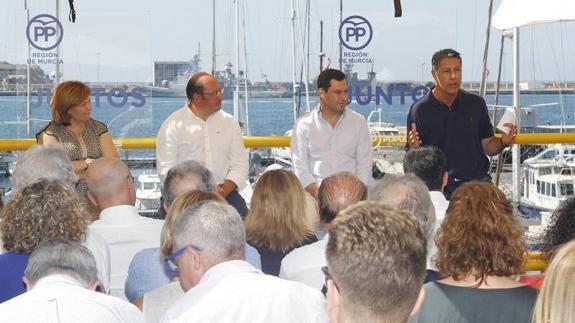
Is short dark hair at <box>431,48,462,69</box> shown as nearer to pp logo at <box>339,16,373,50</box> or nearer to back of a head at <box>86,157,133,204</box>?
pp logo at <box>339,16,373,50</box>

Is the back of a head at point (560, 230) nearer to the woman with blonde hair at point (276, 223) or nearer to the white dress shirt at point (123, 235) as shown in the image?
the woman with blonde hair at point (276, 223)

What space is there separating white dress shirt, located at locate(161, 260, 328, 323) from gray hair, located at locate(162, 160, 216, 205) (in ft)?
5.84

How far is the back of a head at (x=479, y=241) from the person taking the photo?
11.3 feet

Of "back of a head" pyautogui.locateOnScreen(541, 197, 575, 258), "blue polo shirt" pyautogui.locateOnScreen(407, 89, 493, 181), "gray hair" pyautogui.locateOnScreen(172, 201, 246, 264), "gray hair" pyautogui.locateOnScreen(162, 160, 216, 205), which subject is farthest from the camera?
"blue polo shirt" pyautogui.locateOnScreen(407, 89, 493, 181)

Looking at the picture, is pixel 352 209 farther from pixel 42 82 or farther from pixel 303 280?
pixel 42 82

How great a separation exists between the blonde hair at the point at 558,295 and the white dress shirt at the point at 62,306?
1.23 metres

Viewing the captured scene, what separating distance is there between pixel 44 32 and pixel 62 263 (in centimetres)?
453

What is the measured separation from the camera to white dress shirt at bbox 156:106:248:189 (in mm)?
6625

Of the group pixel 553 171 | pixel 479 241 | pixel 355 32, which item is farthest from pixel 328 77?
pixel 553 171

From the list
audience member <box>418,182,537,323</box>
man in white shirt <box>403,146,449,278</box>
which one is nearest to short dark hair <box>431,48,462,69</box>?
man in white shirt <box>403,146,449,278</box>

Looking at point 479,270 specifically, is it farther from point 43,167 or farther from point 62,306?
point 43,167

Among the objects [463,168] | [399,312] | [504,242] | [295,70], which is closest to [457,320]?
[504,242]

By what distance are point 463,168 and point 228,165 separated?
1.40m

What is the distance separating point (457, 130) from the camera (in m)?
6.48
